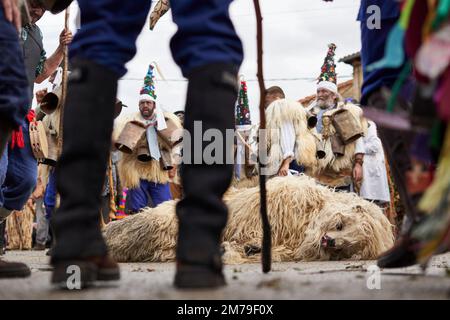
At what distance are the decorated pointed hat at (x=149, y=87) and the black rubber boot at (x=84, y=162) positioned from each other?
720 cm

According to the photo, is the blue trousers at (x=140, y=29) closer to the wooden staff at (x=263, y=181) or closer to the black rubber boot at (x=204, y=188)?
the black rubber boot at (x=204, y=188)

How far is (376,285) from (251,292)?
35cm

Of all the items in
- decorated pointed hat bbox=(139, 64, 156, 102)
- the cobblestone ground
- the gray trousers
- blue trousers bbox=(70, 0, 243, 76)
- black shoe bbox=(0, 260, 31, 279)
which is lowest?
the cobblestone ground

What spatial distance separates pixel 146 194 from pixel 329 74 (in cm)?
293

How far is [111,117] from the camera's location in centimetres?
192

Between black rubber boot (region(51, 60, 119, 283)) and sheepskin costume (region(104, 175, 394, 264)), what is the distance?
8.42 feet

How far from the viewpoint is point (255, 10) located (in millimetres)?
2387

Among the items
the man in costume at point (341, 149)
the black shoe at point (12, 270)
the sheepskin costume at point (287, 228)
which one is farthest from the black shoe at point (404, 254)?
the man in costume at point (341, 149)

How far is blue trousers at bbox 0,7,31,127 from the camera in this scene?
89.0 inches

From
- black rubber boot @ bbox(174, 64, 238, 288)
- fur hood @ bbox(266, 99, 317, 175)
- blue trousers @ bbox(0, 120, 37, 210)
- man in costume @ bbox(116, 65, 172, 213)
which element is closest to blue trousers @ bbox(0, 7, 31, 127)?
black rubber boot @ bbox(174, 64, 238, 288)

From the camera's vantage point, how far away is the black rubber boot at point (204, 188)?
1.66 meters

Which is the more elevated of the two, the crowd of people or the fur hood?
→ the fur hood

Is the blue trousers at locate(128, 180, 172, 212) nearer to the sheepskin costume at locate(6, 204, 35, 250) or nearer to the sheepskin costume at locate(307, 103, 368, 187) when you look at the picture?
the sheepskin costume at locate(307, 103, 368, 187)

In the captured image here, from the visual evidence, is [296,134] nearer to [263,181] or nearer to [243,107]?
[243,107]
